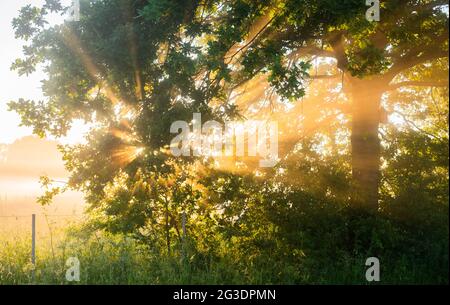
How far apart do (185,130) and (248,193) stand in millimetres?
2627

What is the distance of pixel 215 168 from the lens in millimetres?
10984

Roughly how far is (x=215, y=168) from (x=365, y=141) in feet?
16.7

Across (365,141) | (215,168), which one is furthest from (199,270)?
(365,141)

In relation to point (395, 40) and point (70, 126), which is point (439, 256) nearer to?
point (395, 40)

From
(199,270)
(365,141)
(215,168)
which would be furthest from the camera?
(365,141)

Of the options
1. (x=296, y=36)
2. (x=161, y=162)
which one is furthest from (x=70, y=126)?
(x=296, y=36)

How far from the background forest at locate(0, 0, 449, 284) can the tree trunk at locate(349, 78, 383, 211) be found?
0.24 feet

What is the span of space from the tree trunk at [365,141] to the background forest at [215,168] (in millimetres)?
72

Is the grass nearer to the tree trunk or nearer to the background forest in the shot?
the background forest

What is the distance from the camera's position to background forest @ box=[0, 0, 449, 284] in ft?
30.5

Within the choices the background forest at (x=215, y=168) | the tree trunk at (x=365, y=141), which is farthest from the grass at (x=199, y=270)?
the tree trunk at (x=365, y=141)

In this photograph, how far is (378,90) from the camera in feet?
43.7

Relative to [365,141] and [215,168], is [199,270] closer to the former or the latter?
[215,168]
